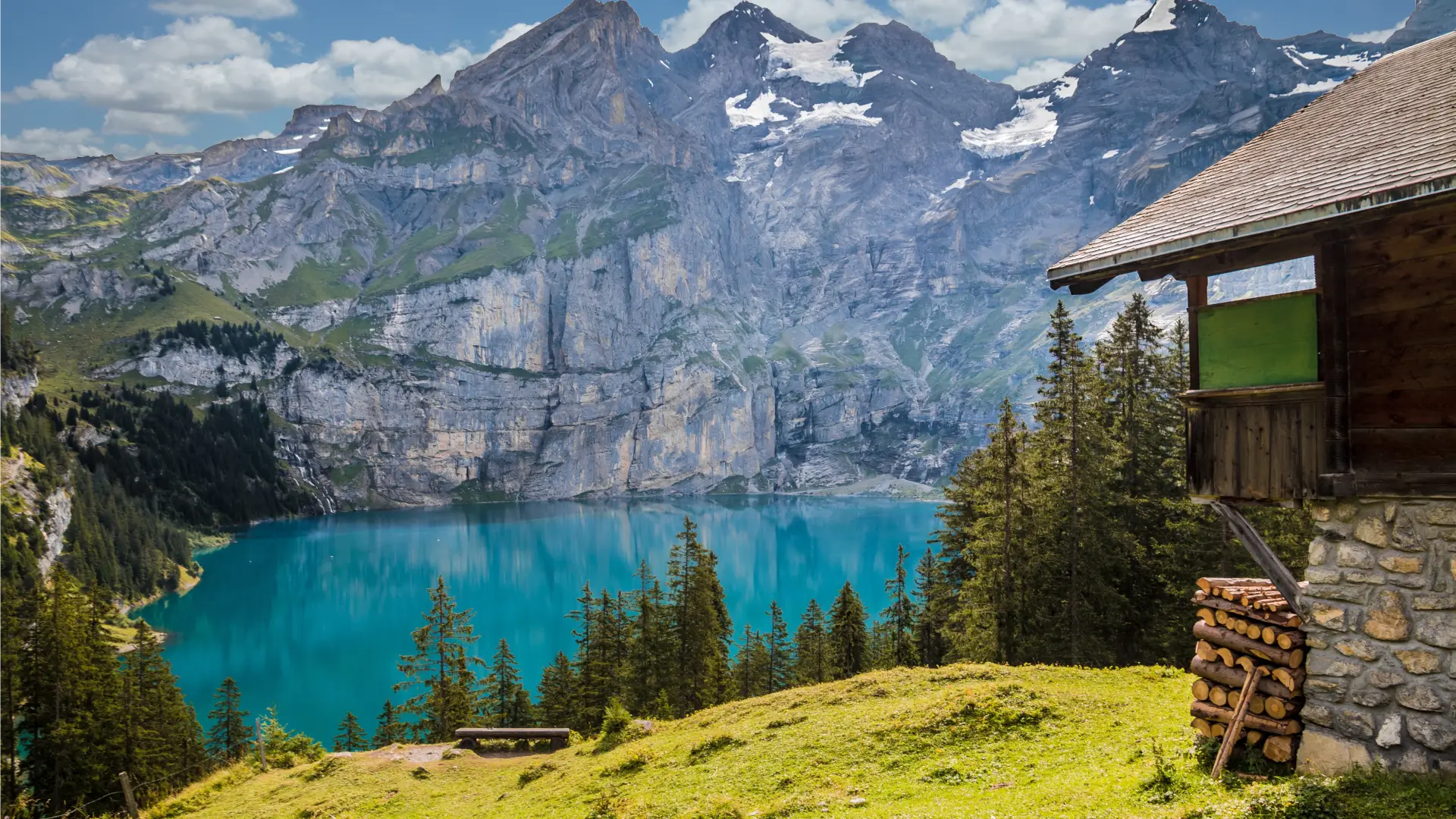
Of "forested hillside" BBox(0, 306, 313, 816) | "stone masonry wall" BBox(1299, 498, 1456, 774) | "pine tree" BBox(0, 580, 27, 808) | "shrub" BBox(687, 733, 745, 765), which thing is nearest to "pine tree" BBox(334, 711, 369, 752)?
"forested hillside" BBox(0, 306, 313, 816)

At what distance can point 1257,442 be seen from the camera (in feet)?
33.9

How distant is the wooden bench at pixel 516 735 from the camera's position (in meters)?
27.1

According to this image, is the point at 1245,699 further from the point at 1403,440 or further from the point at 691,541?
the point at 691,541

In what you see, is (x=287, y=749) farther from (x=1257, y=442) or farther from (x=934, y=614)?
(x=1257, y=442)

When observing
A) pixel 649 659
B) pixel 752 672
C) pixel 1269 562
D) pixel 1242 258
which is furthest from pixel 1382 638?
pixel 752 672

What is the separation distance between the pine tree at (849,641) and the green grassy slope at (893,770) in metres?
28.1

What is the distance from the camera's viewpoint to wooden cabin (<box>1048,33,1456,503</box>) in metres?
8.84

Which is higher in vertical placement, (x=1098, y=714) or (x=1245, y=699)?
(x=1245, y=699)

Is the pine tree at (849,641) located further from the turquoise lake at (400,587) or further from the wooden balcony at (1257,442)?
the wooden balcony at (1257,442)

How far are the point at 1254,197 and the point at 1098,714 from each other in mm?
9230

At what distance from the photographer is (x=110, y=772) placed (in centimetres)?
4066

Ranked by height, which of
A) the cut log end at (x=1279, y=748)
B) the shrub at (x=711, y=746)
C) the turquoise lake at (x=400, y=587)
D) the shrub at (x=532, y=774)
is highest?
the cut log end at (x=1279, y=748)

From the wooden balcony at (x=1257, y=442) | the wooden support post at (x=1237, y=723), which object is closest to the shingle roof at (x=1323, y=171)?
the wooden balcony at (x=1257, y=442)

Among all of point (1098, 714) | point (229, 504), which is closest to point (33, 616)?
point (1098, 714)
